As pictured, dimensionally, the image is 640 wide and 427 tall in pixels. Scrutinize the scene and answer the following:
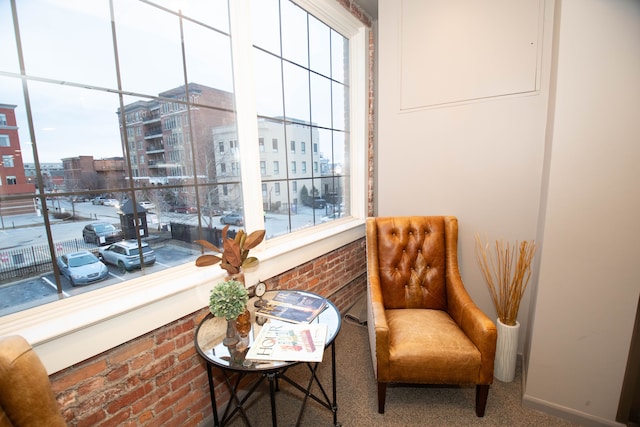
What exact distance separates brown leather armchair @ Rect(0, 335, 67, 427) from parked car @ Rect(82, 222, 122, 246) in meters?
0.57

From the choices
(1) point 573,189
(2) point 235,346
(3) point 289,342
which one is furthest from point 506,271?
(2) point 235,346

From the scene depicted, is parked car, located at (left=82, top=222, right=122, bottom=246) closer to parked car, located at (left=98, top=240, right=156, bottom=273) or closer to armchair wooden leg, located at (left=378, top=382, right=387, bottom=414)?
parked car, located at (left=98, top=240, right=156, bottom=273)

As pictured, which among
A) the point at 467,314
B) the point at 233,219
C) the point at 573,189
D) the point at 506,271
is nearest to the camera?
the point at 573,189

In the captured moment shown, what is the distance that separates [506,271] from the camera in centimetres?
206

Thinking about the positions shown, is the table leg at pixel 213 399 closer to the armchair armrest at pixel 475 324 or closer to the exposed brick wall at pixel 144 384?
the exposed brick wall at pixel 144 384

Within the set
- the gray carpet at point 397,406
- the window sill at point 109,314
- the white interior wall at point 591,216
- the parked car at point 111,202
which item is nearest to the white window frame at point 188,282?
the window sill at point 109,314

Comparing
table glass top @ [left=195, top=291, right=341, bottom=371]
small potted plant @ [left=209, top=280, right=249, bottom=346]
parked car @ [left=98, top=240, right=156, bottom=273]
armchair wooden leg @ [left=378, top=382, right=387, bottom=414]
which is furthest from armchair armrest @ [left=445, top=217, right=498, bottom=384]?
parked car @ [left=98, top=240, right=156, bottom=273]

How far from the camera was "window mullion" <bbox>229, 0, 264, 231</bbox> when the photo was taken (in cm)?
174

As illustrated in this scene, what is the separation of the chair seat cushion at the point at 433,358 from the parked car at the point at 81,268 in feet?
5.15

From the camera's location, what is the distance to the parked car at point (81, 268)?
A: 122cm

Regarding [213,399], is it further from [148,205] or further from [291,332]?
[148,205]

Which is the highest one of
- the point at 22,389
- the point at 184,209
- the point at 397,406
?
the point at 184,209

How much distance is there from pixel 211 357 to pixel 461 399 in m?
1.61

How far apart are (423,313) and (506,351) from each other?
0.59m
